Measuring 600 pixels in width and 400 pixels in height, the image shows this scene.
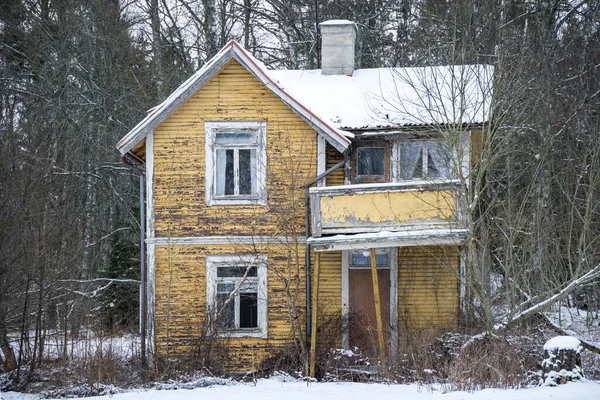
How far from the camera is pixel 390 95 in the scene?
61.7ft

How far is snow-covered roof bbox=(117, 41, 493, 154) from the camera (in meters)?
16.5

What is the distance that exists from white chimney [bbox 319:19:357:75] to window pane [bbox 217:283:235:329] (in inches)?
268

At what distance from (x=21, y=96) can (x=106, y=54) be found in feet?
12.2

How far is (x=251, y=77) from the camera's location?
57.2 feet

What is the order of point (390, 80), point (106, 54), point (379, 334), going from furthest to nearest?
1. point (106, 54)
2. point (390, 80)
3. point (379, 334)

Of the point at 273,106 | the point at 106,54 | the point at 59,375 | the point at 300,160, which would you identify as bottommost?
the point at 59,375

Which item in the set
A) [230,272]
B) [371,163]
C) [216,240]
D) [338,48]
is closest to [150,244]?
[216,240]

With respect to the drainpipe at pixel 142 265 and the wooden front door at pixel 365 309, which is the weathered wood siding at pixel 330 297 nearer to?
the wooden front door at pixel 365 309

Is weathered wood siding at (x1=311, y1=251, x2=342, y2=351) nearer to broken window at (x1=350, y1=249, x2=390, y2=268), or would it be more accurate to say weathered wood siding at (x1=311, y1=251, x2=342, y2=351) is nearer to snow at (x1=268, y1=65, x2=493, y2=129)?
broken window at (x1=350, y1=249, x2=390, y2=268)

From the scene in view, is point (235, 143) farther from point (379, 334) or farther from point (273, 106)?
point (379, 334)

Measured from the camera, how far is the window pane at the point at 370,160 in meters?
18.1

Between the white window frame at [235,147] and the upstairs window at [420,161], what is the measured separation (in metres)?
3.30

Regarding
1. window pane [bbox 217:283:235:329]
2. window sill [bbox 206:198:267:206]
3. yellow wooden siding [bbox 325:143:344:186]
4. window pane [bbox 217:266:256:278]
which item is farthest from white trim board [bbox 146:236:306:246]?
yellow wooden siding [bbox 325:143:344:186]

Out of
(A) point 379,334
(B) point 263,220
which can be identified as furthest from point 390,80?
(A) point 379,334
